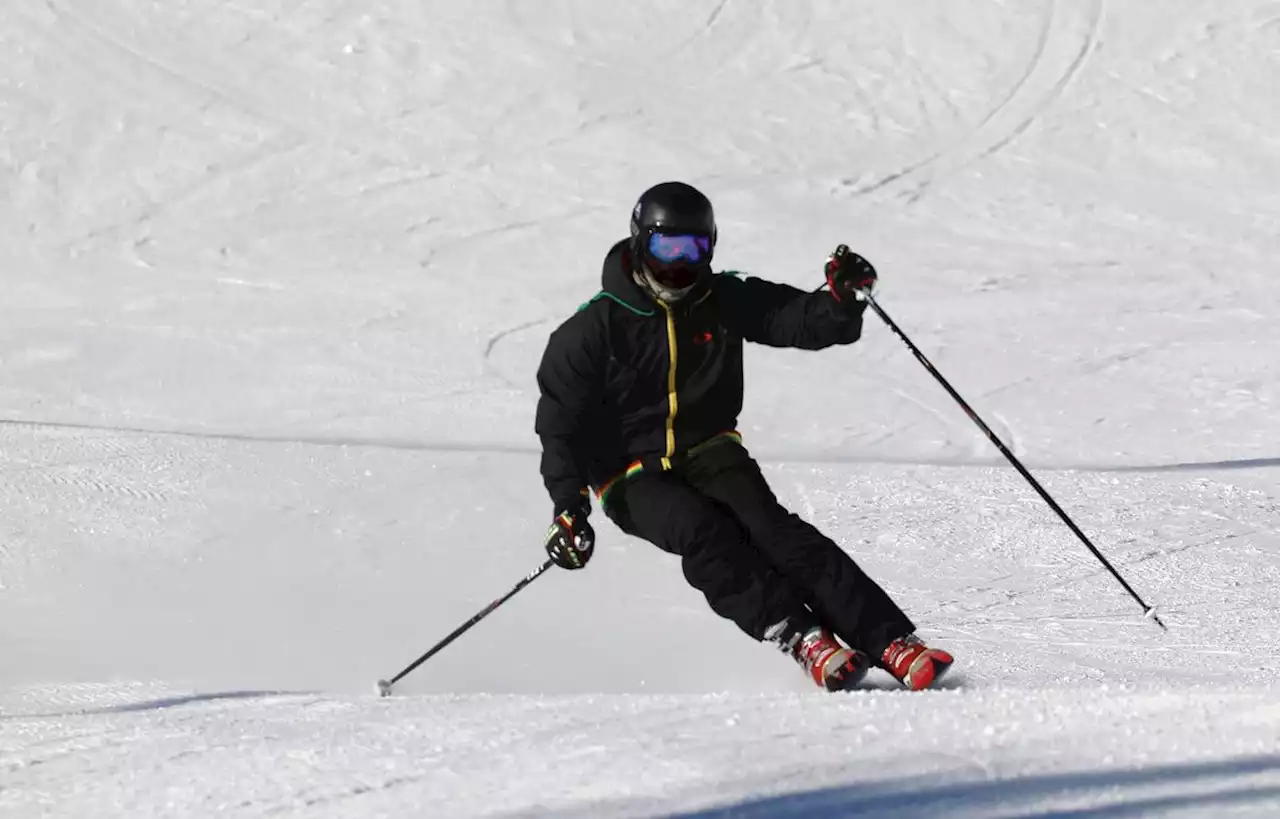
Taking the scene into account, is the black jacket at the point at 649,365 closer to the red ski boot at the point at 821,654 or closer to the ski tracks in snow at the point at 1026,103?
the red ski boot at the point at 821,654

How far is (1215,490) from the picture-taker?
708 cm

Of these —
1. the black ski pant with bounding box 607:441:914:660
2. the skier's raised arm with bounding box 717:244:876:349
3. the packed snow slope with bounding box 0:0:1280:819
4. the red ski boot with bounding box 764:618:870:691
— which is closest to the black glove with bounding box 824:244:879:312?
the skier's raised arm with bounding box 717:244:876:349

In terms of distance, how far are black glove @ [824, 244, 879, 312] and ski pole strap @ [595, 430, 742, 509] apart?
48 cm

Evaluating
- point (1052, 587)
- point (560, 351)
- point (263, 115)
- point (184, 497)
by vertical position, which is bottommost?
point (1052, 587)

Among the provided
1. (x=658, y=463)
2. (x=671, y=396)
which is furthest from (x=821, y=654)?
(x=671, y=396)

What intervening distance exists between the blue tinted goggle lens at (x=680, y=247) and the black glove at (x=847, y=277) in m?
0.34

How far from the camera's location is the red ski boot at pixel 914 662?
411 centimetres

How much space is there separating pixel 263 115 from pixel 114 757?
10353 mm

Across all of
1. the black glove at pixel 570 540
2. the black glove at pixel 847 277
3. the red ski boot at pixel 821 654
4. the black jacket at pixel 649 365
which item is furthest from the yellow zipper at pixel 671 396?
the red ski boot at pixel 821 654

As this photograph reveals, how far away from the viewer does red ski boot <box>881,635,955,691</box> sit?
4113 mm

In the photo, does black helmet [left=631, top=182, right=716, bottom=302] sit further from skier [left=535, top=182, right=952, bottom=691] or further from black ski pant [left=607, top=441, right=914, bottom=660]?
black ski pant [left=607, top=441, right=914, bottom=660]

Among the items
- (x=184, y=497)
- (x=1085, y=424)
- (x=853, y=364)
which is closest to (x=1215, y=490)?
(x=1085, y=424)

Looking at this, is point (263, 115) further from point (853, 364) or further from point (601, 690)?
point (601, 690)

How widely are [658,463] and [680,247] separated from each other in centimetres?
63
